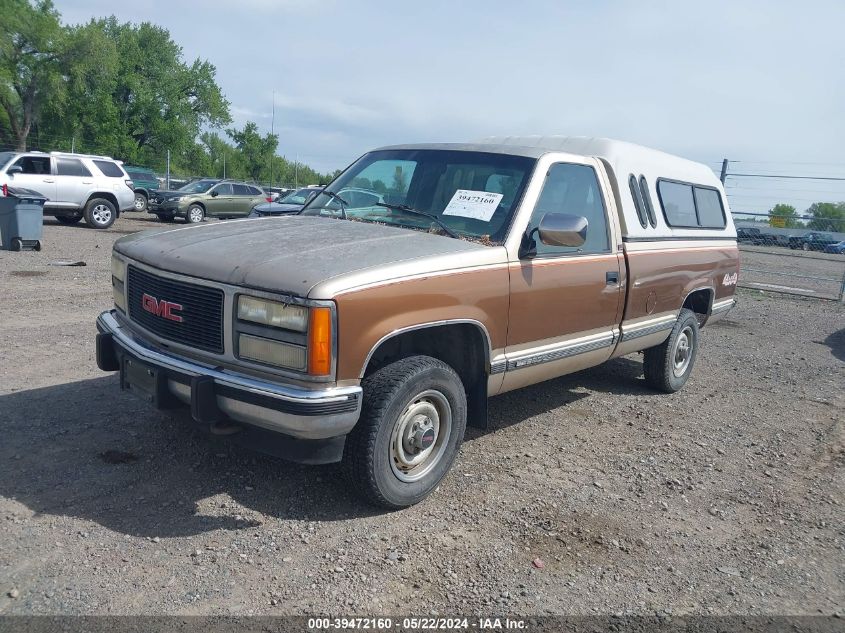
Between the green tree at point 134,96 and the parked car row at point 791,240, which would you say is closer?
the parked car row at point 791,240

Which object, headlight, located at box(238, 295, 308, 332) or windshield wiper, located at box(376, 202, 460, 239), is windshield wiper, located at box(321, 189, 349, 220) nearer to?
windshield wiper, located at box(376, 202, 460, 239)

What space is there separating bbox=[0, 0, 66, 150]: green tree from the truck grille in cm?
4454

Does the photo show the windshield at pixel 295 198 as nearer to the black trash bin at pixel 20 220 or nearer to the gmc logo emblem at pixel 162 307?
the black trash bin at pixel 20 220

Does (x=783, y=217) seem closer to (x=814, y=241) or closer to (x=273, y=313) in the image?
(x=814, y=241)

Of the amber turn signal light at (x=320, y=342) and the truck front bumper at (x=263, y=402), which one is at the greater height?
the amber turn signal light at (x=320, y=342)

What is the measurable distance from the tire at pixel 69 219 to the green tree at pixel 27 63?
26930 millimetres

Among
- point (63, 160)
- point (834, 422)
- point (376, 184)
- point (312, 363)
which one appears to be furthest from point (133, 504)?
point (63, 160)

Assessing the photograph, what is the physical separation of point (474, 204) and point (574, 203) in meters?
0.88

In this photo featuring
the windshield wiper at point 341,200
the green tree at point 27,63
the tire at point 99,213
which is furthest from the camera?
the green tree at point 27,63

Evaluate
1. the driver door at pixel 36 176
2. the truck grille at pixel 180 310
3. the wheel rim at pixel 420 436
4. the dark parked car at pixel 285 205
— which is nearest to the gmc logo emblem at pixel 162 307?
the truck grille at pixel 180 310

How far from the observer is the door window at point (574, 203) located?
4.60 metres

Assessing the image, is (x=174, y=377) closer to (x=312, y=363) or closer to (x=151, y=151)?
(x=312, y=363)

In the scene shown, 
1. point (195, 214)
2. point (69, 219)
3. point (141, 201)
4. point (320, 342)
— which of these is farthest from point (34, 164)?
point (320, 342)

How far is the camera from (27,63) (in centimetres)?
4331
